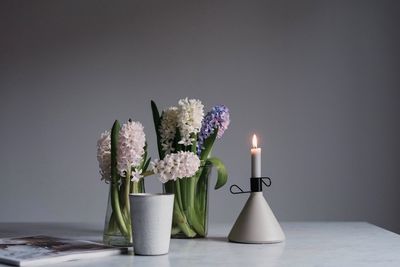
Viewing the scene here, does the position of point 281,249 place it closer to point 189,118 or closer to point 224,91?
point 189,118

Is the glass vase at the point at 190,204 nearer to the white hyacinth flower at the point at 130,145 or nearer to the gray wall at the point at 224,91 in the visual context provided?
the white hyacinth flower at the point at 130,145

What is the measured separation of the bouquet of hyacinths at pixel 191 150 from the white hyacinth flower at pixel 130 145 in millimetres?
112

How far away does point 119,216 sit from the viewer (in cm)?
123

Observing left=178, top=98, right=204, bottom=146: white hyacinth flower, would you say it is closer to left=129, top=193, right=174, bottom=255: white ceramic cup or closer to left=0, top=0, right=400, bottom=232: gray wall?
left=129, top=193, right=174, bottom=255: white ceramic cup

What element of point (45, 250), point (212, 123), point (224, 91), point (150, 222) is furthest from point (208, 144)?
point (224, 91)

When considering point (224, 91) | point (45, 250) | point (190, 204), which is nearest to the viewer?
point (45, 250)

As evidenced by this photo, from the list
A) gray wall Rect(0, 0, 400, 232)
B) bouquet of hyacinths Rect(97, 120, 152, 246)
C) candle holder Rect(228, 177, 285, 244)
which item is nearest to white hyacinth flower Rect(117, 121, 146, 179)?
bouquet of hyacinths Rect(97, 120, 152, 246)

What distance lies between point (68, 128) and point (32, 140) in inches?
7.0

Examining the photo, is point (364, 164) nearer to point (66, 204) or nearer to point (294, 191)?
point (294, 191)

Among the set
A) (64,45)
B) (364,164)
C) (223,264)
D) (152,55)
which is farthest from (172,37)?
(223,264)

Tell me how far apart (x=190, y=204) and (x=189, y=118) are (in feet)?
0.61

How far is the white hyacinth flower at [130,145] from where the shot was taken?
3.90ft

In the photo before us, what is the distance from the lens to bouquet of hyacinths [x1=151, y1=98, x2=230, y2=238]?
1304 millimetres

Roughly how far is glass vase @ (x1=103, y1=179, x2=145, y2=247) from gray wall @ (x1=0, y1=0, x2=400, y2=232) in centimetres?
159
